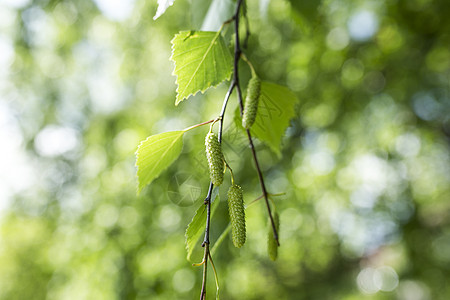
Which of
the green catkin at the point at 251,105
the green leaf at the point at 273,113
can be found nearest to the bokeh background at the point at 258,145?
the green leaf at the point at 273,113

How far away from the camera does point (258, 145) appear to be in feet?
4.97

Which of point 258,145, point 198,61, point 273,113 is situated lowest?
point 258,145

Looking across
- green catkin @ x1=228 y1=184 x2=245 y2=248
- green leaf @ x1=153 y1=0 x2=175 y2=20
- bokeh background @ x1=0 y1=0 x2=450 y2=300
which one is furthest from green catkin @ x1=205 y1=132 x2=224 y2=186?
bokeh background @ x1=0 y1=0 x2=450 y2=300

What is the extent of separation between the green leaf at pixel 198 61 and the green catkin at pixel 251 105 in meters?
0.04

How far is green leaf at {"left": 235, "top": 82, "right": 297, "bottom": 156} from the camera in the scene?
0.60 metres

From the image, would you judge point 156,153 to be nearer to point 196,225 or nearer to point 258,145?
point 196,225

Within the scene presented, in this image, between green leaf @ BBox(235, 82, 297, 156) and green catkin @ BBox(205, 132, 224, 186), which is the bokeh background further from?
green catkin @ BBox(205, 132, 224, 186)

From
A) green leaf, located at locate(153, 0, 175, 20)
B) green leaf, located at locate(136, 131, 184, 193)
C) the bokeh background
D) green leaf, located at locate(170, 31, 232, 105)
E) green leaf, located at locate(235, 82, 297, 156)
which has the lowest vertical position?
the bokeh background

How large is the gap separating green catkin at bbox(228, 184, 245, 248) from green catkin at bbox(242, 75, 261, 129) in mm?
79

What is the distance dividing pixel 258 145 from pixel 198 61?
3.49 feet

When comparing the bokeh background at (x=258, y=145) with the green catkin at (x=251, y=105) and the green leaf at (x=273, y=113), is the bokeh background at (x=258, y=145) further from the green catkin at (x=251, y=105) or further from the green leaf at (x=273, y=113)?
the green catkin at (x=251, y=105)

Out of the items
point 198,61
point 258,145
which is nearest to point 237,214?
point 198,61

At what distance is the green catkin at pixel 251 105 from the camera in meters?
0.43

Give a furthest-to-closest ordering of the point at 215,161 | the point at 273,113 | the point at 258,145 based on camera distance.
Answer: the point at 258,145 → the point at 273,113 → the point at 215,161
